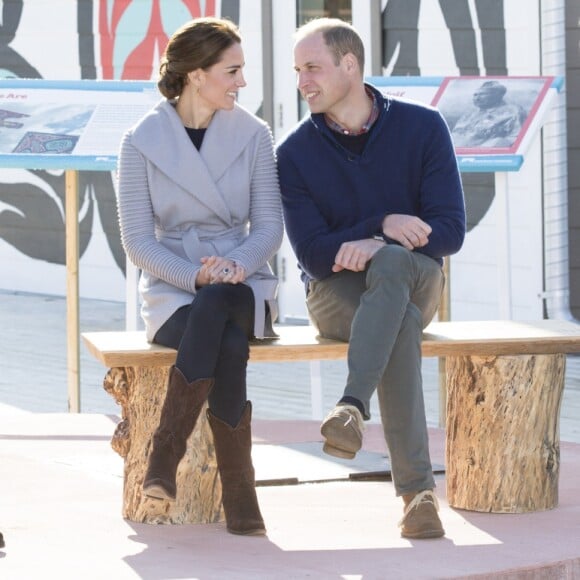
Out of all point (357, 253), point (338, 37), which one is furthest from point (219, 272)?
point (338, 37)

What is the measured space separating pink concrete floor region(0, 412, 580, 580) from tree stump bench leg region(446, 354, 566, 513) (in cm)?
6

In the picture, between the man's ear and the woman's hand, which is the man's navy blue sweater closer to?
the man's ear

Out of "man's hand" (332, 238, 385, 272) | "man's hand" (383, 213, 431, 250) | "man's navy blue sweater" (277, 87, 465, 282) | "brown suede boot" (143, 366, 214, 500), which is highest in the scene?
"man's navy blue sweater" (277, 87, 465, 282)

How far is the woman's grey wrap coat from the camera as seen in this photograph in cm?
400

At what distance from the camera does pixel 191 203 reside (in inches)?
159

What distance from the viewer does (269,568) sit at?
3.54 metres

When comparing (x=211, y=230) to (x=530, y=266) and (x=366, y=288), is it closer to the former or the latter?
(x=366, y=288)

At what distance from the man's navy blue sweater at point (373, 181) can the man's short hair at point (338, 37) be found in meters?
0.17

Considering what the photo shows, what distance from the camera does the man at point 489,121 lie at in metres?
5.70

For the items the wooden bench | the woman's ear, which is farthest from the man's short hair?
the wooden bench

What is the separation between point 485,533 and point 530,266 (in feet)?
12.3

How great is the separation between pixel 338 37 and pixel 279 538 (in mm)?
1247

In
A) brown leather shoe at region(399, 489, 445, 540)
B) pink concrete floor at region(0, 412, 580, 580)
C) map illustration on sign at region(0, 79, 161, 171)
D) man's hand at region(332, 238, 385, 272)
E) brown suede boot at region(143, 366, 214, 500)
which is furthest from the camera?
map illustration on sign at region(0, 79, 161, 171)

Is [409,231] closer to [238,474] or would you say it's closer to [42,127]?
[238,474]
